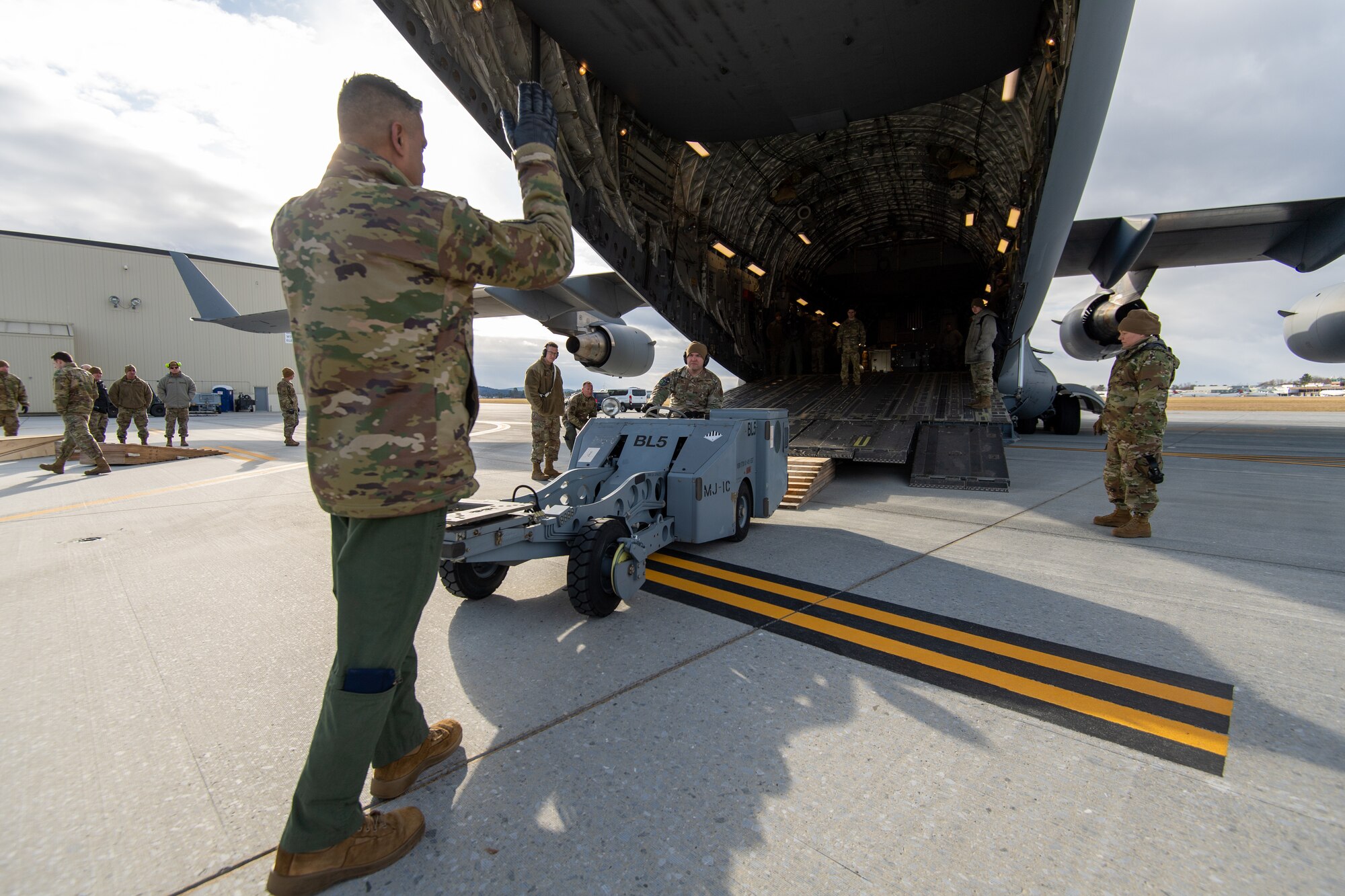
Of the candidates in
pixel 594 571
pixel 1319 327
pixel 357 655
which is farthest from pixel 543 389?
pixel 1319 327

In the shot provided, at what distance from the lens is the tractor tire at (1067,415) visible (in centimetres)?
1587

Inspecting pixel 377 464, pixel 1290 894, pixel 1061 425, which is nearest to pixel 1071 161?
pixel 1290 894

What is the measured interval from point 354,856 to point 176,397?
1439 cm

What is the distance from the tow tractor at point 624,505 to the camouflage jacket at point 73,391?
28.9ft

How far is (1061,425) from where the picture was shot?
15.9m

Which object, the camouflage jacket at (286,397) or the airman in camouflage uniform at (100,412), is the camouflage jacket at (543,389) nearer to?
the camouflage jacket at (286,397)

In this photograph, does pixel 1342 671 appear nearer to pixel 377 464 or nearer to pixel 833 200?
pixel 377 464

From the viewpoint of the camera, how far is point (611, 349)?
33.1 ft

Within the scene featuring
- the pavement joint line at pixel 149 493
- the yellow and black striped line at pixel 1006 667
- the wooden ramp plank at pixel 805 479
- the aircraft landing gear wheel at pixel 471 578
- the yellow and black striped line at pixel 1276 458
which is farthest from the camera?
the yellow and black striped line at pixel 1276 458

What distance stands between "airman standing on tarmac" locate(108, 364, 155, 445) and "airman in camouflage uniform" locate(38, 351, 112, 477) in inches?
131

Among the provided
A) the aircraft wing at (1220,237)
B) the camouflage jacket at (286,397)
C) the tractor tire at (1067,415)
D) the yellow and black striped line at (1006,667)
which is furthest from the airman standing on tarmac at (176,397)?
the tractor tire at (1067,415)

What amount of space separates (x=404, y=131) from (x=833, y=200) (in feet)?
45.4

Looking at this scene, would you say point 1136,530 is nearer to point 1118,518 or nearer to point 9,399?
point 1118,518

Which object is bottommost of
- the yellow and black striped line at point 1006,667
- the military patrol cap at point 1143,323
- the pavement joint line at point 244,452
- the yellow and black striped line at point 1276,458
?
the pavement joint line at point 244,452
